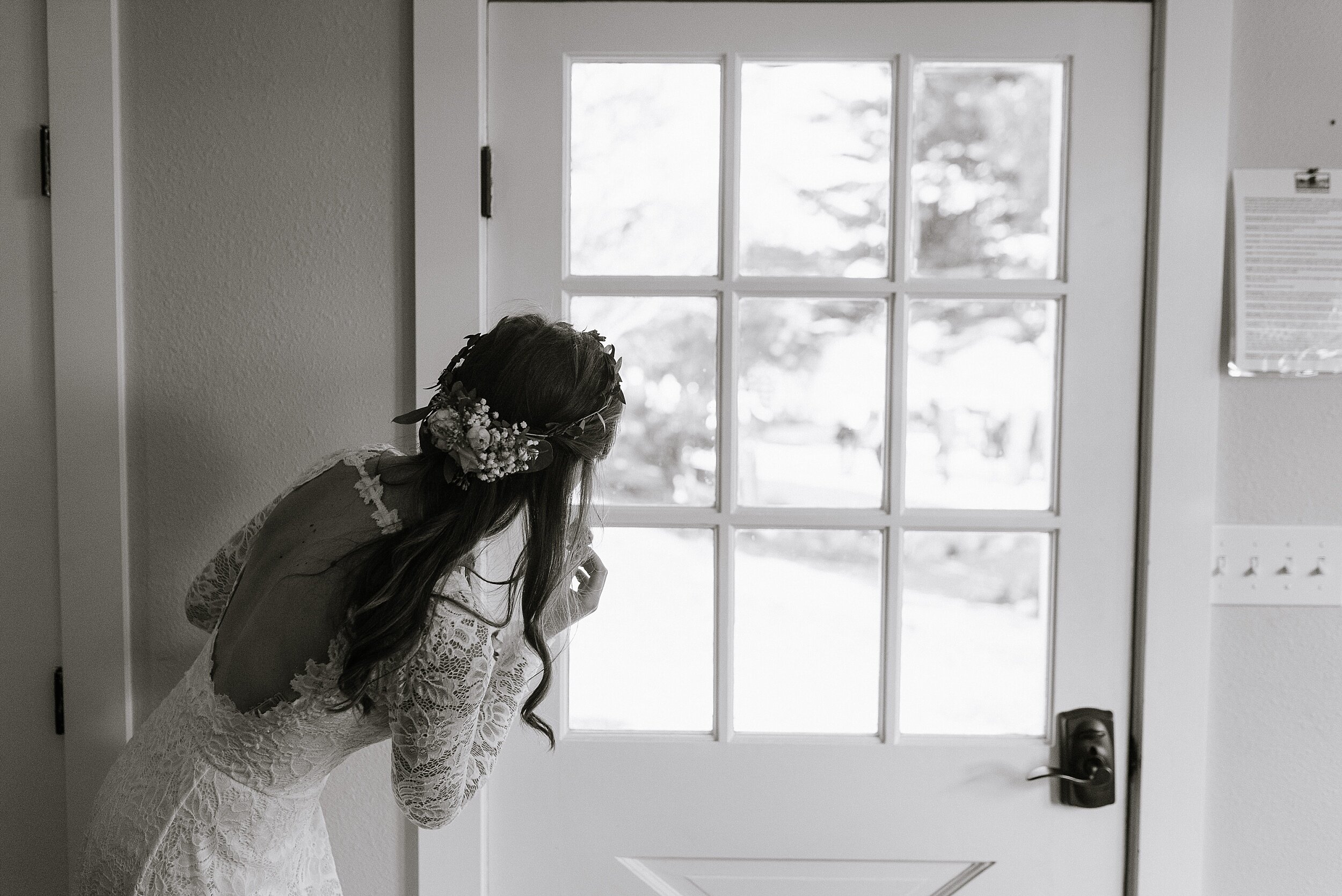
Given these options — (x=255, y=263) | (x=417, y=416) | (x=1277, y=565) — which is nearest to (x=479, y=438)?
(x=417, y=416)

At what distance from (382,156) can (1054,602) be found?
3.85 ft

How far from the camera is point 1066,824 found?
1.33 metres

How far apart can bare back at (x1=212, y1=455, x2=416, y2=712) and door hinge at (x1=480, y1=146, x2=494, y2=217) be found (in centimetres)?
47

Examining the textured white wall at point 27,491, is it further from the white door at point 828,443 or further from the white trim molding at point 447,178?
the white door at point 828,443

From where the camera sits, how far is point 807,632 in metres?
1.36

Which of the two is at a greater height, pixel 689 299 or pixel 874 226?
pixel 874 226

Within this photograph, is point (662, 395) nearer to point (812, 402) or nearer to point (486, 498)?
point (812, 402)

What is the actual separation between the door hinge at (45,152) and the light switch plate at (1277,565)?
5.70 ft

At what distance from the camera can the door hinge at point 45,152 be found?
1.25 metres

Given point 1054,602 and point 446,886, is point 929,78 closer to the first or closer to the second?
point 1054,602

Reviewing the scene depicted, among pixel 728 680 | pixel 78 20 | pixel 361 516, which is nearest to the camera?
pixel 361 516

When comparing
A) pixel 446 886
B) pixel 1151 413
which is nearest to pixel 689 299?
pixel 1151 413

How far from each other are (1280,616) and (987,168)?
2.56ft

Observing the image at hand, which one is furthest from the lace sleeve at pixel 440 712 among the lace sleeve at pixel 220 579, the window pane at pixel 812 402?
the window pane at pixel 812 402
